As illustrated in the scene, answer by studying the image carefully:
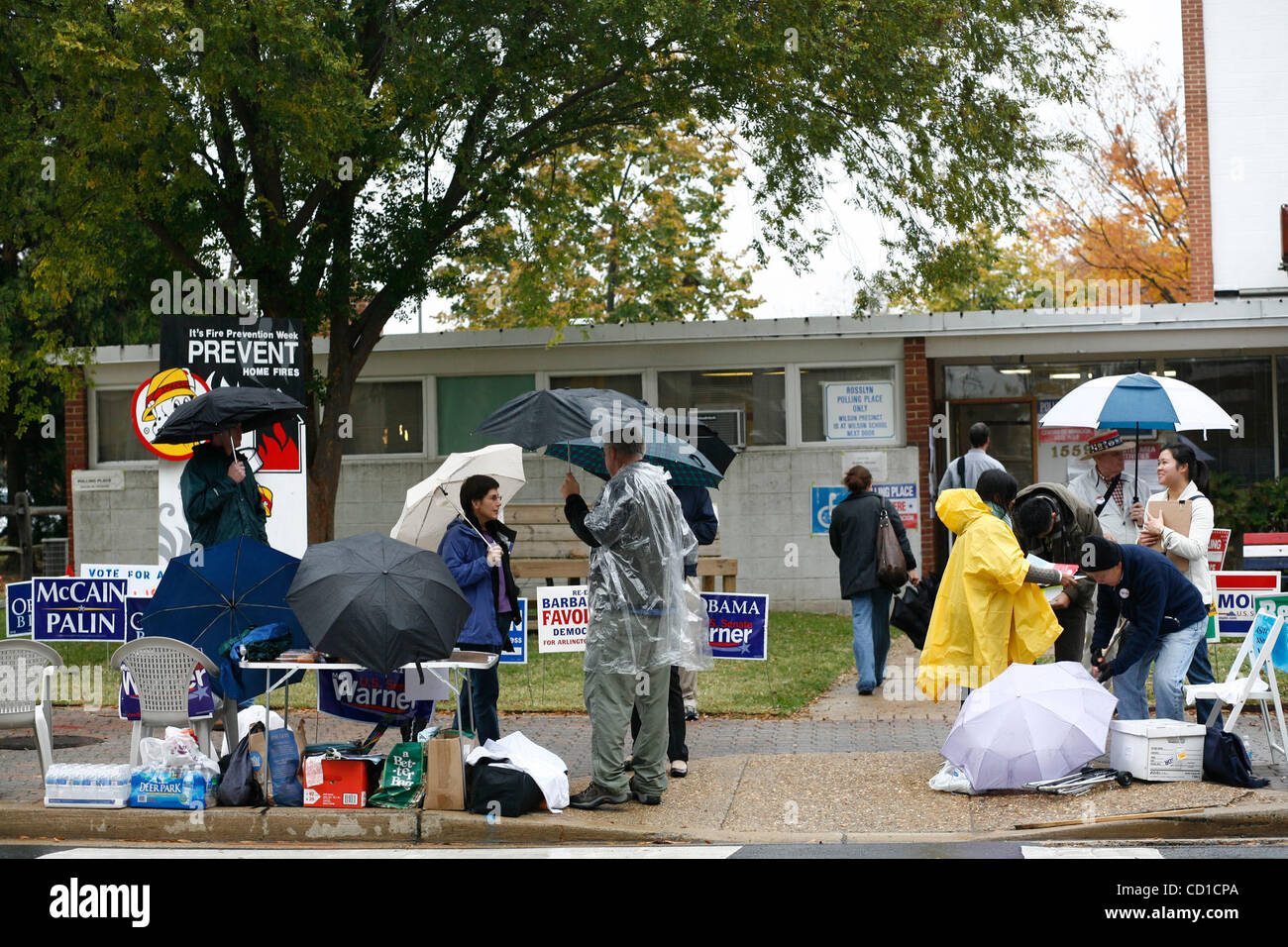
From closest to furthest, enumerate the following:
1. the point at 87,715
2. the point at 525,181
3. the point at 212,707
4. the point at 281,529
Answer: the point at 212,707, the point at 87,715, the point at 281,529, the point at 525,181

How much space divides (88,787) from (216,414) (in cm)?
270

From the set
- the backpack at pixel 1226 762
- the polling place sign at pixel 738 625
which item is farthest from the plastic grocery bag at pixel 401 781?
the backpack at pixel 1226 762

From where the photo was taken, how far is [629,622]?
7.36 m

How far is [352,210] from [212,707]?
8474 mm

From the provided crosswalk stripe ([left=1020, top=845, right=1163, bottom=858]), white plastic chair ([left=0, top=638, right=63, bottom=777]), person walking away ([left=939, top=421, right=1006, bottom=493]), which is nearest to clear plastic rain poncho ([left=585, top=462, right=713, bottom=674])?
crosswalk stripe ([left=1020, top=845, right=1163, bottom=858])

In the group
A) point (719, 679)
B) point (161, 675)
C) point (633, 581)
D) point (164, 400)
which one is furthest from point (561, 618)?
point (164, 400)

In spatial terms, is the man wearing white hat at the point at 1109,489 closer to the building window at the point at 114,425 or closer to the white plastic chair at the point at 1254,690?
the white plastic chair at the point at 1254,690

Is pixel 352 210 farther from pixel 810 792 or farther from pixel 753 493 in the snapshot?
pixel 810 792

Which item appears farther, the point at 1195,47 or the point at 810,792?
the point at 1195,47

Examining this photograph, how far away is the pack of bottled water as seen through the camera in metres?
7.34

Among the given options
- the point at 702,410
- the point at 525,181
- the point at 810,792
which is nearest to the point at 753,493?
the point at 702,410

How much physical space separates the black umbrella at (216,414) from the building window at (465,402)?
8340 millimetres

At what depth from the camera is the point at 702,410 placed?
1720 centimetres

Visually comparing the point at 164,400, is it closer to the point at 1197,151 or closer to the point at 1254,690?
the point at 1254,690
